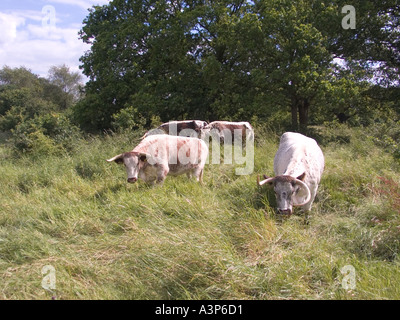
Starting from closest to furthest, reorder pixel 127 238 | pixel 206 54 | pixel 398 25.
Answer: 1. pixel 127 238
2. pixel 398 25
3. pixel 206 54

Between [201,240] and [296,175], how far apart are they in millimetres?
1918

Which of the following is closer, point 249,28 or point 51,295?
point 51,295

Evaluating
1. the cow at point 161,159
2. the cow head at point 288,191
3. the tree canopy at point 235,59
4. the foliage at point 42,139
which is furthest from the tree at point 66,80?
the cow head at point 288,191

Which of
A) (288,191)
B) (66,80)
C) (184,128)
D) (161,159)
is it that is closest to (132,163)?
(161,159)

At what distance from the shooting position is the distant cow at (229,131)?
12.1m

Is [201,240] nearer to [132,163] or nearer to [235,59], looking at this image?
[132,163]

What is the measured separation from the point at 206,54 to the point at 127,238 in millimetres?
13862

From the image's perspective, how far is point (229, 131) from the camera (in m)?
12.3

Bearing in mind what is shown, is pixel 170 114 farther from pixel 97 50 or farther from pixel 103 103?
pixel 97 50

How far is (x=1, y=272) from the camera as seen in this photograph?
3.70 m

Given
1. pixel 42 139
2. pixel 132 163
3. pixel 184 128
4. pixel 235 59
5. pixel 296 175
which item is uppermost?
pixel 235 59

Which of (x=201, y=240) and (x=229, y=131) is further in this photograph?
(x=229, y=131)

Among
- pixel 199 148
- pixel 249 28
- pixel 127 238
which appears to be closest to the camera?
pixel 127 238

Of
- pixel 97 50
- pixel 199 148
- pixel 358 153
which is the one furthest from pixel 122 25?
pixel 358 153
